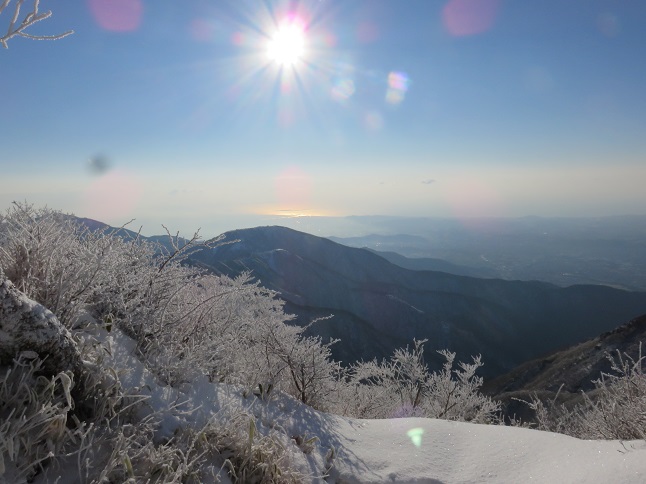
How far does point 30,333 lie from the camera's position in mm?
2326

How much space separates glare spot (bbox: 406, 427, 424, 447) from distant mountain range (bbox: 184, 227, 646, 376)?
2529 inches

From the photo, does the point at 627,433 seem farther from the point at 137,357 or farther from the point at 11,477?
the point at 11,477

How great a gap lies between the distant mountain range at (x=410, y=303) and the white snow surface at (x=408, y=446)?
64262 mm

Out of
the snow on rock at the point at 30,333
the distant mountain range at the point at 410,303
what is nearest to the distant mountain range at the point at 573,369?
the distant mountain range at the point at 410,303

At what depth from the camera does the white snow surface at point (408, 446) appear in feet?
9.51

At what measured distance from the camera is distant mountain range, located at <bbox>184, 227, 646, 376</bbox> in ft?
256

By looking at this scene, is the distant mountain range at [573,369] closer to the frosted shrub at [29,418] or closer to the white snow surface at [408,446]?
the white snow surface at [408,446]

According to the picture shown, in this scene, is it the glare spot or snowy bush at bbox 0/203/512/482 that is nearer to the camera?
snowy bush at bbox 0/203/512/482

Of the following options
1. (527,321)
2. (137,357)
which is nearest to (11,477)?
(137,357)

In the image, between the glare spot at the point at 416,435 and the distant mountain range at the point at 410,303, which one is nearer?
the glare spot at the point at 416,435

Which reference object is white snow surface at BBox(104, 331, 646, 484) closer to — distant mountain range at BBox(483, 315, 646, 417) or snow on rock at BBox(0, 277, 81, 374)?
snow on rock at BBox(0, 277, 81, 374)

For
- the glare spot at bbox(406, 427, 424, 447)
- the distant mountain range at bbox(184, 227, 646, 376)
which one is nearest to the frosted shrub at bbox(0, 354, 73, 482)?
the glare spot at bbox(406, 427, 424, 447)

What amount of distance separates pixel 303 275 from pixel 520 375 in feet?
194

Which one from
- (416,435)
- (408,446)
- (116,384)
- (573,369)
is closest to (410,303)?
(573,369)
